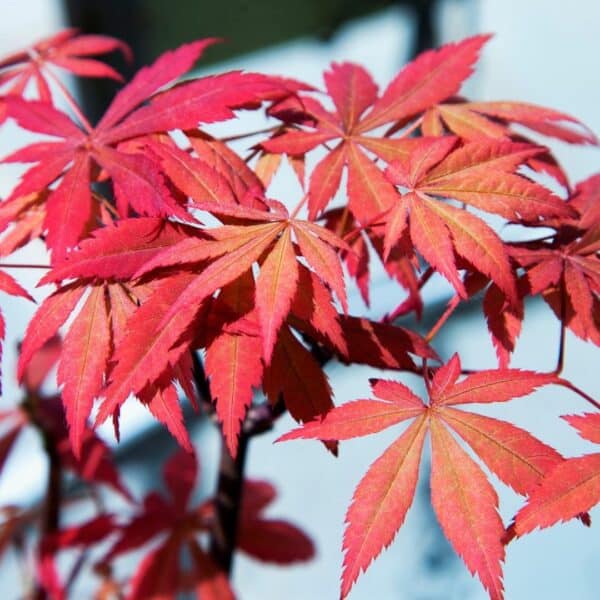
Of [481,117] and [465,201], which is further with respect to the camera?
[481,117]

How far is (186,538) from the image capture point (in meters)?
0.91

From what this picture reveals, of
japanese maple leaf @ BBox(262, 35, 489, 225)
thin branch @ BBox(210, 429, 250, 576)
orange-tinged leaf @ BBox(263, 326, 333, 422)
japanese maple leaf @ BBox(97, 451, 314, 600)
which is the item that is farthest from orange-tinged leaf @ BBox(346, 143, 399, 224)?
japanese maple leaf @ BBox(97, 451, 314, 600)

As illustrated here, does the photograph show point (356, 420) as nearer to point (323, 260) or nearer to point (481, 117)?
point (323, 260)

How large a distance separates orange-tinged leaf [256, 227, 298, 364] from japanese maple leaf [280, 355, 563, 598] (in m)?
0.07

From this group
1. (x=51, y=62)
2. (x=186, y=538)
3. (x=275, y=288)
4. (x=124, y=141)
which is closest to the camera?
(x=275, y=288)

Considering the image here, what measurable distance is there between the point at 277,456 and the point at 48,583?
0.65 meters

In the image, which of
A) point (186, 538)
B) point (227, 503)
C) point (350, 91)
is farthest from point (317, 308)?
point (186, 538)

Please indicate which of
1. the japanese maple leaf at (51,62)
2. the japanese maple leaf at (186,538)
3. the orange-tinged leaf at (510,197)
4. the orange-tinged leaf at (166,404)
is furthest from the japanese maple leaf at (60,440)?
the orange-tinged leaf at (510,197)

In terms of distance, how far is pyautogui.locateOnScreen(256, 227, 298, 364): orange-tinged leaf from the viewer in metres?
0.44

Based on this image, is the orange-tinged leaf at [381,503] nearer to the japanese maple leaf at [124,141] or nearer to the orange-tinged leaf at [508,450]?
the orange-tinged leaf at [508,450]

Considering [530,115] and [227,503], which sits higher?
[530,115]

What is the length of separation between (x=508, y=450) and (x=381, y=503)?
0.08m

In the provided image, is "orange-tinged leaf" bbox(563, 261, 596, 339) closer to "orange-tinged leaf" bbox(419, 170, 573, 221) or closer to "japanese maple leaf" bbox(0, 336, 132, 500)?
"orange-tinged leaf" bbox(419, 170, 573, 221)

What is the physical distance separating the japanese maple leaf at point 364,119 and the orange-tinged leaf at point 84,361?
0.53 ft
